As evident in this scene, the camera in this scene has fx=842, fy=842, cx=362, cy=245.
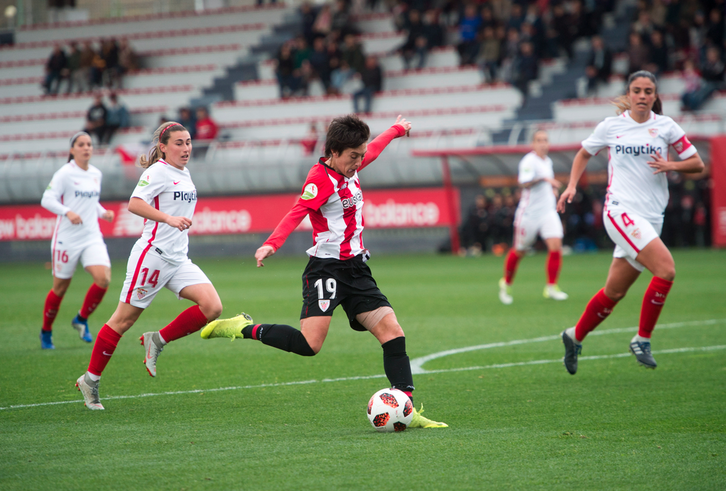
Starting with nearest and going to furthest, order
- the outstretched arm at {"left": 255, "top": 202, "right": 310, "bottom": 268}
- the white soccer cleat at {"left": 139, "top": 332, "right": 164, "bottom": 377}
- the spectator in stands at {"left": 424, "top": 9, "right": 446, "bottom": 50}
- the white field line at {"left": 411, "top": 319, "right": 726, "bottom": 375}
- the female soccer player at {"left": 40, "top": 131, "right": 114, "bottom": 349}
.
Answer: the outstretched arm at {"left": 255, "top": 202, "right": 310, "bottom": 268} < the white soccer cleat at {"left": 139, "top": 332, "right": 164, "bottom": 377} < the white field line at {"left": 411, "top": 319, "right": 726, "bottom": 375} < the female soccer player at {"left": 40, "top": 131, "right": 114, "bottom": 349} < the spectator in stands at {"left": 424, "top": 9, "right": 446, "bottom": 50}

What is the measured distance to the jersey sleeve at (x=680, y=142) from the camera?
21.8 ft

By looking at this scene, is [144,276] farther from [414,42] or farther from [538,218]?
[414,42]

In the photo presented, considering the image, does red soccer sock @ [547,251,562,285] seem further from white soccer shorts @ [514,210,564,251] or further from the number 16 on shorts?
the number 16 on shorts

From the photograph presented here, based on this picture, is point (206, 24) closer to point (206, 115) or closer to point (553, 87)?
→ point (206, 115)

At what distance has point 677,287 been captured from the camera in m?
13.2

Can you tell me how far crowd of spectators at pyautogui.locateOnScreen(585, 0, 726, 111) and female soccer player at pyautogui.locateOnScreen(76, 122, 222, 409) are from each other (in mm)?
19215

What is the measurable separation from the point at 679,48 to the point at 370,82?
374 inches

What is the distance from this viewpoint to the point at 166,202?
5.95m

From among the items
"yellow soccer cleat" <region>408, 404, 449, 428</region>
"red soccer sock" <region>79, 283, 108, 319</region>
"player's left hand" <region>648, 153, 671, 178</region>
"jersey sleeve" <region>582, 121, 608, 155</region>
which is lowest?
"red soccer sock" <region>79, 283, 108, 319</region>

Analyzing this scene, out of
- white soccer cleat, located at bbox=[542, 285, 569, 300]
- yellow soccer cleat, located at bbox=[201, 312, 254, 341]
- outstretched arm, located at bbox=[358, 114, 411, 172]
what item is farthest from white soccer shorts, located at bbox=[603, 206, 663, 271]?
white soccer cleat, located at bbox=[542, 285, 569, 300]

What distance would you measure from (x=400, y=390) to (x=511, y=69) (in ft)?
73.4

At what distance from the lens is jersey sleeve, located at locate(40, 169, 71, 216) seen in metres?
8.71

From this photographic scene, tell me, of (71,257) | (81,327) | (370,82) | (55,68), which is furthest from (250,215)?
(71,257)

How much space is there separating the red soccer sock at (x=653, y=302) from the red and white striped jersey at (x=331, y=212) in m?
2.54
